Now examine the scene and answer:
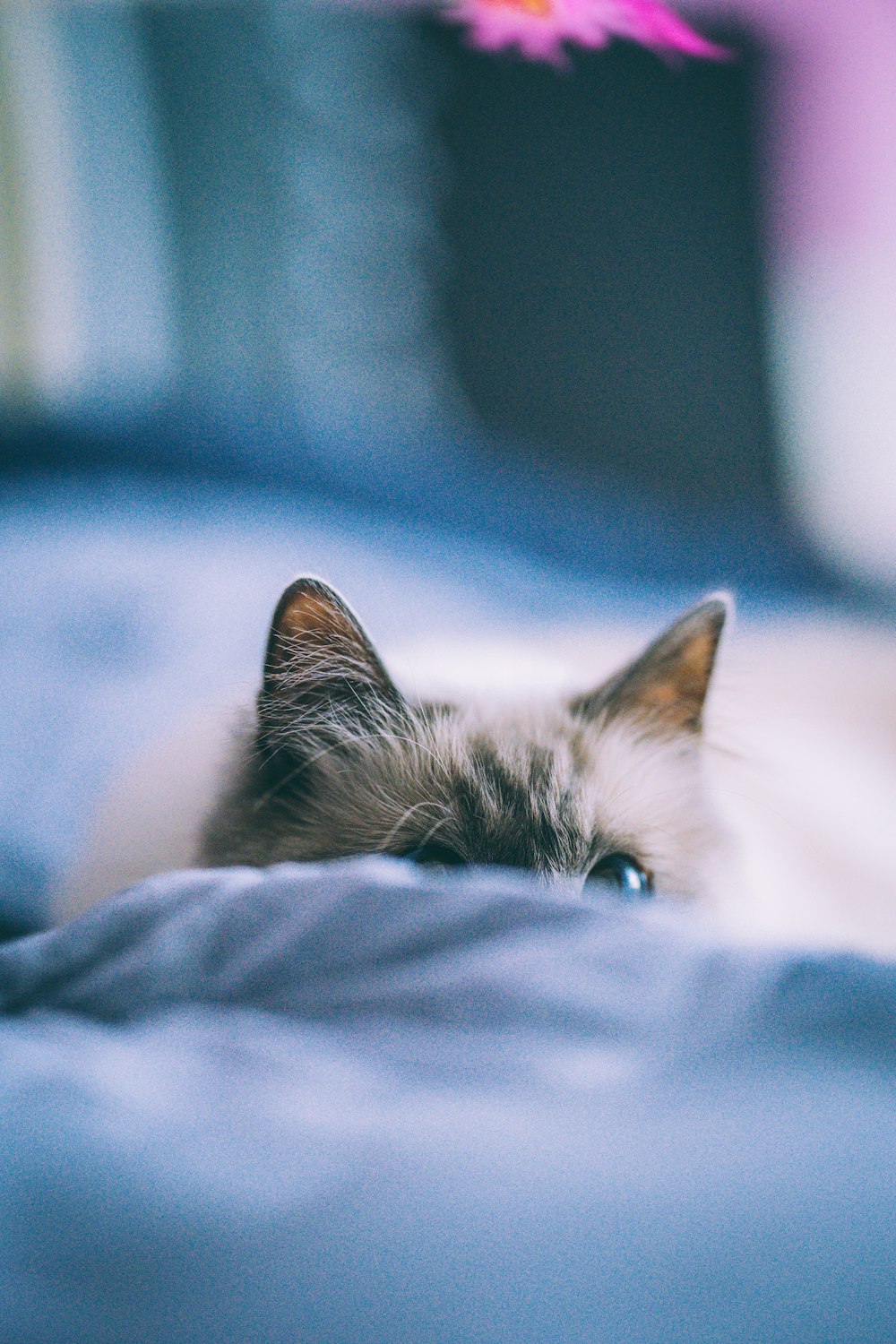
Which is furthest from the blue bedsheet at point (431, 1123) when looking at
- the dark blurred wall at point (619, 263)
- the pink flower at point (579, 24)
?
the dark blurred wall at point (619, 263)

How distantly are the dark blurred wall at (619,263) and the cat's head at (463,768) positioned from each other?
1.46m

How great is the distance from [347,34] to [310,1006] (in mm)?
2235

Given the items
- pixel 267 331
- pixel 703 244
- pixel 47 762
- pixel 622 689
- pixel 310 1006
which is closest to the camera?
pixel 310 1006

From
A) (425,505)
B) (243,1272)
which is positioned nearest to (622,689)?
(243,1272)

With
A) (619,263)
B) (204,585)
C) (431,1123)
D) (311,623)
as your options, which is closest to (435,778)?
(311,623)

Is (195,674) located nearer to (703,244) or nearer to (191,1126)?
(191,1126)

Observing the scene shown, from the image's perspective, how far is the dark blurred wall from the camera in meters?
1.95

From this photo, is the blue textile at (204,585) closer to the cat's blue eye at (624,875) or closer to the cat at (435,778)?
the cat at (435,778)

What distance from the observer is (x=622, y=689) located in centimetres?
64

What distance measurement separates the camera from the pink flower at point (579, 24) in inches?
20.8

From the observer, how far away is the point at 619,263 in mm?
2006

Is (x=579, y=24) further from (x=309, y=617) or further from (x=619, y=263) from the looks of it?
(x=619, y=263)

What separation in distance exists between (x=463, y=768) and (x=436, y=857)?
0.06 meters

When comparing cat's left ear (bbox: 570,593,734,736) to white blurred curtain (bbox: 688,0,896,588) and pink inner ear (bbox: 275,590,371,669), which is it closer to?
pink inner ear (bbox: 275,590,371,669)
